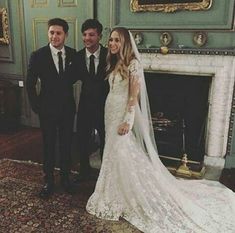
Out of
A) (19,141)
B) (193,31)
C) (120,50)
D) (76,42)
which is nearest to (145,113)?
(120,50)

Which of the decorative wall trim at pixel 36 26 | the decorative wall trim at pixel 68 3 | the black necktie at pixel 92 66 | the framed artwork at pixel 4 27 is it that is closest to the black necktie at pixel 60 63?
the black necktie at pixel 92 66

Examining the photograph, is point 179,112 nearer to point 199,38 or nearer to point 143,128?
point 199,38

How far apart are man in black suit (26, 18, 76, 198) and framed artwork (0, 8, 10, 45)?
7.70 feet

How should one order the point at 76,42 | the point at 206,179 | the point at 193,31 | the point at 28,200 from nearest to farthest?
the point at 28,200 < the point at 206,179 < the point at 193,31 < the point at 76,42

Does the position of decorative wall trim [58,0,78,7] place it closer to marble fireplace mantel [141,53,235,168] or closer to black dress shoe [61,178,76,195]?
marble fireplace mantel [141,53,235,168]

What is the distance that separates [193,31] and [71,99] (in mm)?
1611

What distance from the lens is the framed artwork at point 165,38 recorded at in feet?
11.3

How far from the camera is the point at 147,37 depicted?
11.8 feet

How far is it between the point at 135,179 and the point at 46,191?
0.86 meters

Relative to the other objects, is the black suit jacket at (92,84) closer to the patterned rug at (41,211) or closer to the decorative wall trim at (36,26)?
the patterned rug at (41,211)

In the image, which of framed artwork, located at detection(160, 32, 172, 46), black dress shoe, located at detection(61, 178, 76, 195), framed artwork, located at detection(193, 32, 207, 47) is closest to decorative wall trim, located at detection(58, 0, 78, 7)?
framed artwork, located at detection(160, 32, 172, 46)

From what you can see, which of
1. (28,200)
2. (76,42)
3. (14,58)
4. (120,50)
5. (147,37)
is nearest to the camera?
(120,50)

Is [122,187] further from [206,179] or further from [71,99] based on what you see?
[206,179]

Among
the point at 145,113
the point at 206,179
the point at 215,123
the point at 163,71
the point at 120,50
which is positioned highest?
the point at 120,50
